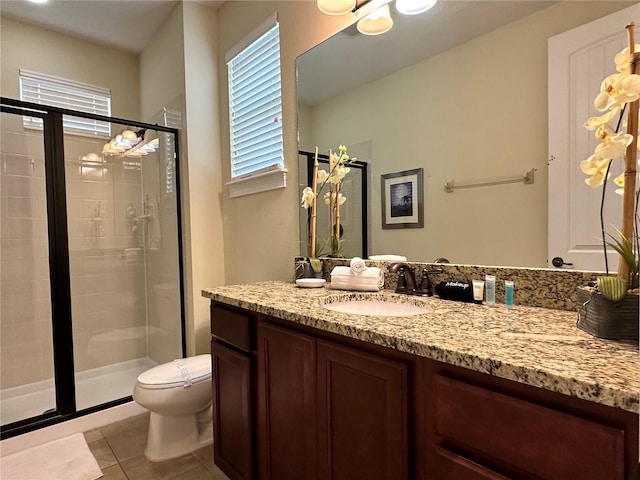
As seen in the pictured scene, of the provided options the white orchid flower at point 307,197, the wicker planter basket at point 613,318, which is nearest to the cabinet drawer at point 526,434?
the wicker planter basket at point 613,318

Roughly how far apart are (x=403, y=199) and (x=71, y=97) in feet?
9.87

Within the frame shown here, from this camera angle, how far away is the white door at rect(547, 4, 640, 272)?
1043 millimetres

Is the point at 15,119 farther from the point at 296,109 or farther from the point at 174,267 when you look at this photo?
the point at 296,109

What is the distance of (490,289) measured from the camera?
1.22 m

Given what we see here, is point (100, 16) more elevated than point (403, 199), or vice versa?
point (100, 16)

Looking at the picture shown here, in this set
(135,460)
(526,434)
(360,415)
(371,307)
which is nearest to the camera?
(526,434)

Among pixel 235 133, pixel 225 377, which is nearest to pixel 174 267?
pixel 235 133

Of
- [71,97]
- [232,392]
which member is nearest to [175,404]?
[232,392]

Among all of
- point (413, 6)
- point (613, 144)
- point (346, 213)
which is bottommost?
point (346, 213)

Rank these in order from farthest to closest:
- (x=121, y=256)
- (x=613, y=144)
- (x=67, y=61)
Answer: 1. (x=121, y=256)
2. (x=67, y=61)
3. (x=613, y=144)

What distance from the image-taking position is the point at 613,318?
823mm

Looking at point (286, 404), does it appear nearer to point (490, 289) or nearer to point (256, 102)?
point (490, 289)

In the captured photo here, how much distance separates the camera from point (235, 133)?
8.29 ft

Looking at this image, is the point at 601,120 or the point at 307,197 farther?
the point at 307,197
